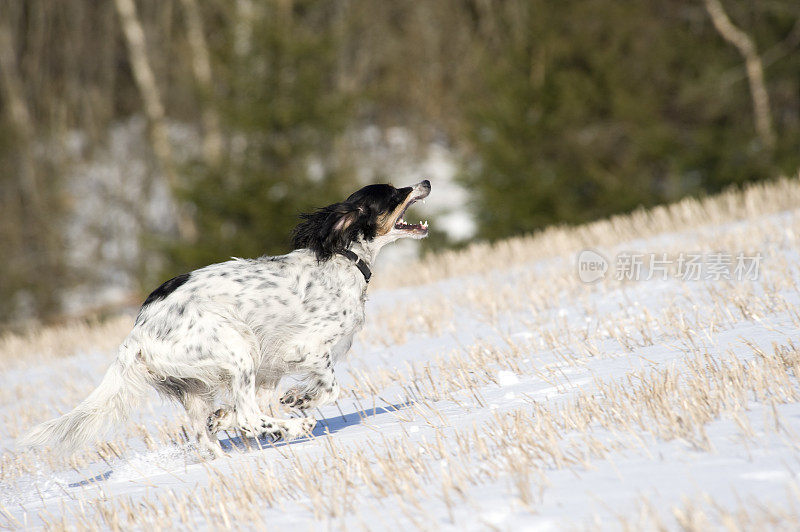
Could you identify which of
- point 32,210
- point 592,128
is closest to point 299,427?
point 592,128

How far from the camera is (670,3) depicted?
19.3 meters

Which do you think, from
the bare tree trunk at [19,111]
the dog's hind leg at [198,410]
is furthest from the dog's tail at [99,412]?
the bare tree trunk at [19,111]

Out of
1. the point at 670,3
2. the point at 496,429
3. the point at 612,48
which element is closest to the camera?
the point at 496,429

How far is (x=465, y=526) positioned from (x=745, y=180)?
49.0 feet

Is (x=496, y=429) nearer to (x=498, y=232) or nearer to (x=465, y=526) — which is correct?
(x=465, y=526)

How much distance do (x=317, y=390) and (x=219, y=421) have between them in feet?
1.85

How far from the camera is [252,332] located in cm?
414

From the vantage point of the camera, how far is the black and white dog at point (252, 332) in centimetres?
386

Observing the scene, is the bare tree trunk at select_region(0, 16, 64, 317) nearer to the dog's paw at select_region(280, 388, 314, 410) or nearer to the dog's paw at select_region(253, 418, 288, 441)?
the dog's paw at select_region(280, 388, 314, 410)

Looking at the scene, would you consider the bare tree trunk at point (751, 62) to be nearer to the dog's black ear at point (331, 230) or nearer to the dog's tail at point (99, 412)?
the dog's black ear at point (331, 230)

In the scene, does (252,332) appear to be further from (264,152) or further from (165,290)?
(264,152)

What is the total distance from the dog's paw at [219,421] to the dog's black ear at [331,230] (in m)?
1.06

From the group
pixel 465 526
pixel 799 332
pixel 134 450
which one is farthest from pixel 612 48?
pixel 465 526

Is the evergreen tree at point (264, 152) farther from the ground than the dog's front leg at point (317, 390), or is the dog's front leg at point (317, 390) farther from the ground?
the evergreen tree at point (264, 152)
